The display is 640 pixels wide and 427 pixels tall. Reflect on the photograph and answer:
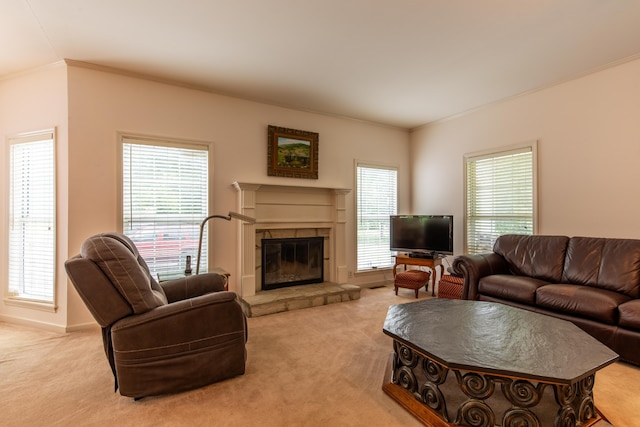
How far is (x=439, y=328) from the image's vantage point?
2.11m

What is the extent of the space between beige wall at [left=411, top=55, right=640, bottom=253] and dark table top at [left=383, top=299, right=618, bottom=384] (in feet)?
6.25

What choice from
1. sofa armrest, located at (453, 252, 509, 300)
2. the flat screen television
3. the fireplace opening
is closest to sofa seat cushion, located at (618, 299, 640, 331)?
sofa armrest, located at (453, 252, 509, 300)

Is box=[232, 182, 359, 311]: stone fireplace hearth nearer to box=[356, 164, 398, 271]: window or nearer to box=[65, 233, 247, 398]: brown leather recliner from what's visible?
box=[356, 164, 398, 271]: window

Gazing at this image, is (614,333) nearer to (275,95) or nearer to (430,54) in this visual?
(430,54)

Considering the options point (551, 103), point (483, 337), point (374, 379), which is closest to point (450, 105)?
point (551, 103)

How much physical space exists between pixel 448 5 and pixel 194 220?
336 centimetres

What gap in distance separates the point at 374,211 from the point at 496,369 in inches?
152

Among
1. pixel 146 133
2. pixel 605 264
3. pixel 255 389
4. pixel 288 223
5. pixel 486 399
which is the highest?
pixel 146 133

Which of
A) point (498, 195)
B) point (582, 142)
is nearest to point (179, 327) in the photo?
point (498, 195)

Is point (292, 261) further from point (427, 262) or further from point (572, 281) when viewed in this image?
point (572, 281)

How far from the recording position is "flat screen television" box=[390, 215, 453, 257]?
452cm

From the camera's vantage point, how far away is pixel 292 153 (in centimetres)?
449

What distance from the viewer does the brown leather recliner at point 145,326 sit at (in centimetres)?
192

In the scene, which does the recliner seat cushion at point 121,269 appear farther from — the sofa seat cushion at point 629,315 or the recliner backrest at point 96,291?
the sofa seat cushion at point 629,315
